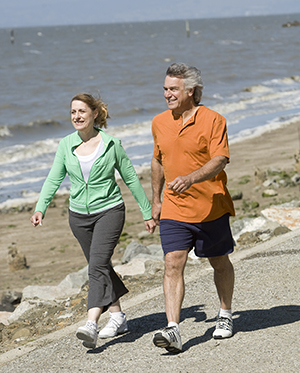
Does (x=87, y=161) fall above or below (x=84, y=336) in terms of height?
above

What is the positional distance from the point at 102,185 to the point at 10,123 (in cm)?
2016

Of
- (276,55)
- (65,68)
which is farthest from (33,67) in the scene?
(276,55)

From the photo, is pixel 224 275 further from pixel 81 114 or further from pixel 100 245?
pixel 81 114

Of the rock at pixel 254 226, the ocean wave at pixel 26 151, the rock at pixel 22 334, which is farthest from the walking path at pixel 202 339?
the ocean wave at pixel 26 151

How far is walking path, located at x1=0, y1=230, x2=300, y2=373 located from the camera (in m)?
3.95

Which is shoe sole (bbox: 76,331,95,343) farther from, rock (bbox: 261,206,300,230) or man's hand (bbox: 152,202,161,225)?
rock (bbox: 261,206,300,230)

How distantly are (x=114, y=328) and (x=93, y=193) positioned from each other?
41.5 inches

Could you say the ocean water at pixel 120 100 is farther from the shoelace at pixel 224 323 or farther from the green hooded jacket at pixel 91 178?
the shoelace at pixel 224 323

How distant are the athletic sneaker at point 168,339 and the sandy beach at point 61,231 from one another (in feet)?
14.7

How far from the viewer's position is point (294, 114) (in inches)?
902

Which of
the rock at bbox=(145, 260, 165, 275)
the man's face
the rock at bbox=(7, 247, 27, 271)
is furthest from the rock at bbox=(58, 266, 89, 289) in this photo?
the man's face

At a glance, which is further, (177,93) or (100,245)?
(100,245)

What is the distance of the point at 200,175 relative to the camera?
3795 mm

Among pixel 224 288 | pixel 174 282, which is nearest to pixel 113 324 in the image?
pixel 174 282
